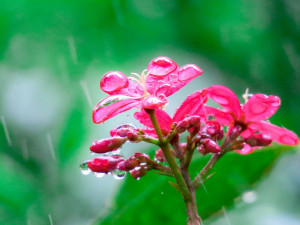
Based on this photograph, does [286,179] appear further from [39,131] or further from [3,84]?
[3,84]

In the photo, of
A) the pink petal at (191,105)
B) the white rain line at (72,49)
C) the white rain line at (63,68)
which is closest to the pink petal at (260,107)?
the pink petal at (191,105)

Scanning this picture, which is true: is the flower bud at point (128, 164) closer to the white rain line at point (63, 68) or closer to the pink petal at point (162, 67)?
the pink petal at point (162, 67)

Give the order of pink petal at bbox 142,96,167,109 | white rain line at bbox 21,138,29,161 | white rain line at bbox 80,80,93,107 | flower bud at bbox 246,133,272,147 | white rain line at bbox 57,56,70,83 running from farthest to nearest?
white rain line at bbox 57,56,70,83
white rain line at bbox 80,80,93,107
white rain line at bbox 21,138,29,161
flower bud at bbox 246,133,272,147
pink petal at bbox 142,96,167,109

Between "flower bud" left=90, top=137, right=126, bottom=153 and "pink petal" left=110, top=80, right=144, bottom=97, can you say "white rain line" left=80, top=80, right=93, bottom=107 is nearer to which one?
"pink petal" left=110, top=80, right=144, bottom=97

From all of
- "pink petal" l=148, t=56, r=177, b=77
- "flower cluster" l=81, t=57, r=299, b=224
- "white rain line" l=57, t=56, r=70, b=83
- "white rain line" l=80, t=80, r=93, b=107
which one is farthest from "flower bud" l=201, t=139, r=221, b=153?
"white rain line" l=57, t=56, r=70, b=83

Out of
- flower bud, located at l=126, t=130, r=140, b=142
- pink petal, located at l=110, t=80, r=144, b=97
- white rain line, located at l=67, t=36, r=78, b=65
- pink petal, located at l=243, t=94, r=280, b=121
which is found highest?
pink petal, located at l=110, t=80, r=144, b=97

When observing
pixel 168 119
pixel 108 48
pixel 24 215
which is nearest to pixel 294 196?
pixel 168 119

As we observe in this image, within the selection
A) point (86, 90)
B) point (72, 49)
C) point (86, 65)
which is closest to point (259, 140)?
point (86, 90)
